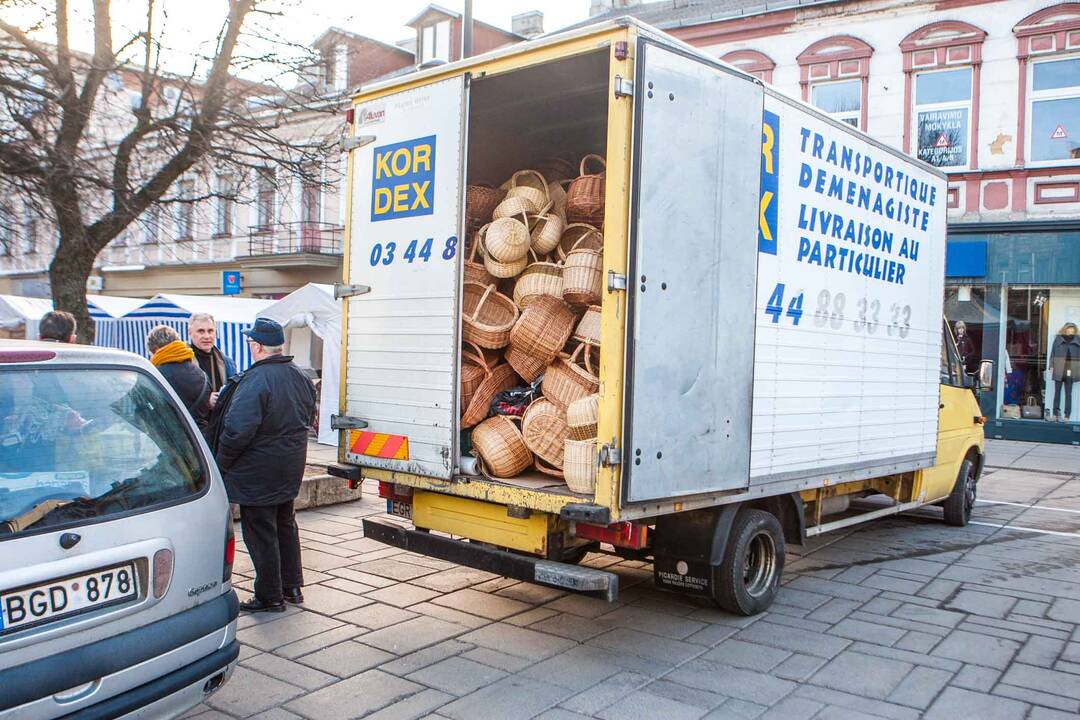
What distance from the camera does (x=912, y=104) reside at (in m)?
17.1

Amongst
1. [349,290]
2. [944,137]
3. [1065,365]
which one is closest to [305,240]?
[944,137]

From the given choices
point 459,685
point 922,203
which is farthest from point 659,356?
point 922,203

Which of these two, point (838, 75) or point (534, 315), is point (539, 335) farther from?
point (838, 75)

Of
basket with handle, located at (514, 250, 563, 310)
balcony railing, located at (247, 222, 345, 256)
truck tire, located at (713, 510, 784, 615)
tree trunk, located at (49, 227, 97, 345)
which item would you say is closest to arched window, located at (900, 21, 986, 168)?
basket with handle, located at (514, 250, 563, 310)

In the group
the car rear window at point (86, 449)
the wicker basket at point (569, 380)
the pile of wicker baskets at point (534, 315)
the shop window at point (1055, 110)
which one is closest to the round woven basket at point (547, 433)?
the pile of wicker baskets at point (534, 315)

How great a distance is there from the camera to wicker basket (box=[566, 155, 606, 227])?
5.96 m

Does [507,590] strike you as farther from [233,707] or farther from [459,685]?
[233,707]

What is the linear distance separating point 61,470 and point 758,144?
3.92 meters

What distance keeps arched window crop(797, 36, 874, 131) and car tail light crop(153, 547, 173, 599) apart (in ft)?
55.1

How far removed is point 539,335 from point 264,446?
177cm

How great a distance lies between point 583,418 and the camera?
191 inches

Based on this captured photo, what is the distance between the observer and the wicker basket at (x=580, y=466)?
460cm

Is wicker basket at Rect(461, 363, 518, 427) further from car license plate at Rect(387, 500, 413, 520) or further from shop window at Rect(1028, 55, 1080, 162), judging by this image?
shop window at Rect(1028, 55, 1080, 162)

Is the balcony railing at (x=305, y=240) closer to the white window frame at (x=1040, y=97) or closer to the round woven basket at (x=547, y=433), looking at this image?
the white window frame at (x=1040, y=97)
